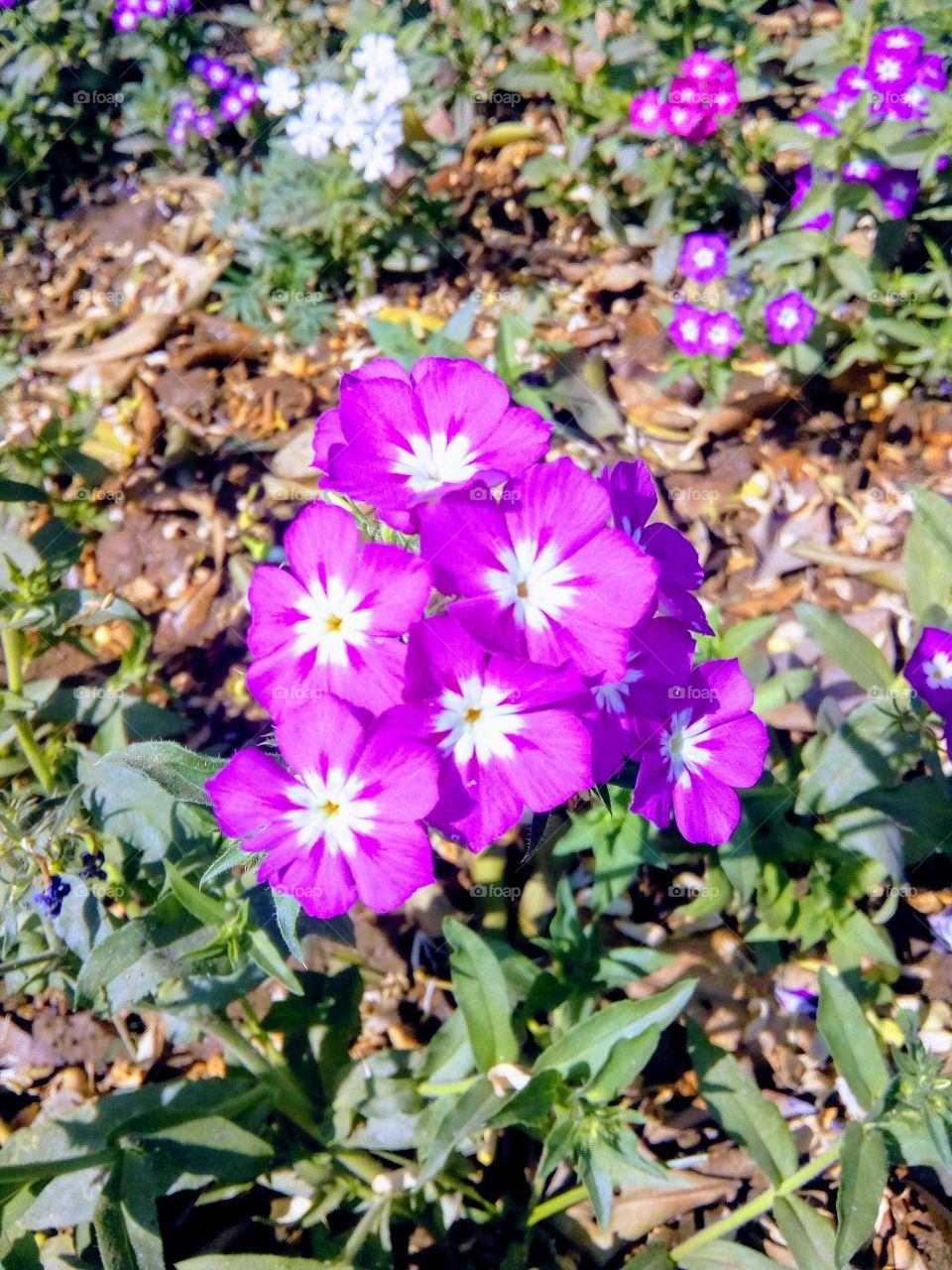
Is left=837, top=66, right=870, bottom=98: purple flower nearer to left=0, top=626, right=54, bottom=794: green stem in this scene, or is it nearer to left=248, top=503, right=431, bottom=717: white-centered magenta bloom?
left=248, top=503, right=431, bottom=717: white-centered magenta bloom

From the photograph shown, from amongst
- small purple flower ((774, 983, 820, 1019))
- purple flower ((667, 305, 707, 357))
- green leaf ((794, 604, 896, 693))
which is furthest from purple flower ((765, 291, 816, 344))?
small purple flower ((774, 983, 820, 1019))

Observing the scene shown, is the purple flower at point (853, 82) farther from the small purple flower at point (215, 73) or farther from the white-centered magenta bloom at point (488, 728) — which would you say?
the white-centered magenta bloom at point (488, 728)

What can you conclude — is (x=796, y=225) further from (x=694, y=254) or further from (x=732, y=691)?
(x=732, y=691)

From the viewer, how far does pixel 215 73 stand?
4.56 m

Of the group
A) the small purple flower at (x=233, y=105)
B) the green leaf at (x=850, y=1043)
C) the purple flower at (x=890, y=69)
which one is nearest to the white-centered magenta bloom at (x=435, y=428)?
the green leaf at (x=850, y=1043)

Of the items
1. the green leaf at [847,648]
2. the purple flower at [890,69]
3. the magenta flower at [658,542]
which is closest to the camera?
the magenta flower at [658,542]

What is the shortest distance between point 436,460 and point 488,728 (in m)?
0.45

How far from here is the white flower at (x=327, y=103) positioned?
3865mm

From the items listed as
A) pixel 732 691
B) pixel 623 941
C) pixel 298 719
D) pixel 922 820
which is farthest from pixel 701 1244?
pixel 298 719

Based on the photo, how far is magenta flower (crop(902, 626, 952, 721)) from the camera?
2.25 m

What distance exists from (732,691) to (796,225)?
2360 millimetres

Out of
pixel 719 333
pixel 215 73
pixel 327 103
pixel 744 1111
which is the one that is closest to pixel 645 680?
pixel 744 1111

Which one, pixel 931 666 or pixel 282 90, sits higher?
pixel 282 90

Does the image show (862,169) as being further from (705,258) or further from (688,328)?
(688,328)
